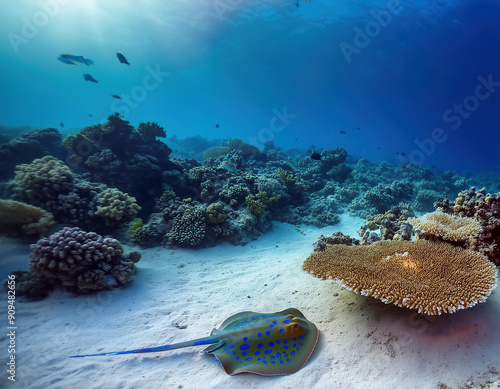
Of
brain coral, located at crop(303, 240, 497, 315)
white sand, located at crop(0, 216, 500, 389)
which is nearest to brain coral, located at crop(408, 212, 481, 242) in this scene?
brain coral, located at crop(303, 240, 497, 315)

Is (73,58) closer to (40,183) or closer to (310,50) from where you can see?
(40,183)

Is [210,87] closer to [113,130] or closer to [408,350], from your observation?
[113,130]

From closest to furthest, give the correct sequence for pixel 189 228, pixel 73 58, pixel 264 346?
pixel 264 346
pixel 189 228
pixel 73 58

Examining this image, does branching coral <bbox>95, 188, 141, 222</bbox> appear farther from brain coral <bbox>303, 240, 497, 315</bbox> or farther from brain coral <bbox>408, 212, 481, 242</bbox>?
brain coral <bbox>408, 212, 481, 242</bbox>

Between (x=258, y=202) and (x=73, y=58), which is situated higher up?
(x=73, y=58)

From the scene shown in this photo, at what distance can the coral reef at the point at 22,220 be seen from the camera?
17.6 ft

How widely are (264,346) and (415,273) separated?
2.39 m

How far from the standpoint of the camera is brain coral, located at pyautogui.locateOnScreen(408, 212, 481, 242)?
3791 millimetres

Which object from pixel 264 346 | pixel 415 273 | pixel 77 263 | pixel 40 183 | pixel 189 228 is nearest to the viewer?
pixel 264 346

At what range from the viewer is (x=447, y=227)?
410cm

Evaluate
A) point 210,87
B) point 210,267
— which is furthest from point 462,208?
point 210,87

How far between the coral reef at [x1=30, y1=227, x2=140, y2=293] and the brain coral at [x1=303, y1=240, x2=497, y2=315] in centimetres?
425

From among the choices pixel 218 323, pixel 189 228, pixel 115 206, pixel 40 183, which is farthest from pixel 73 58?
pixel 218 323

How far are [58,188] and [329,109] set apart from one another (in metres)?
107
